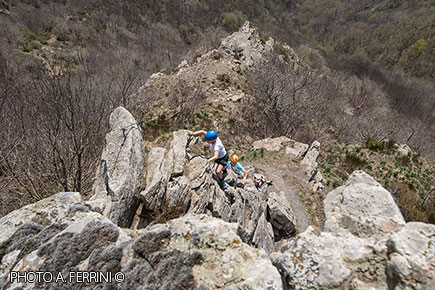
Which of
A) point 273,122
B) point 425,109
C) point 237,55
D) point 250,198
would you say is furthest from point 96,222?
point 425,109

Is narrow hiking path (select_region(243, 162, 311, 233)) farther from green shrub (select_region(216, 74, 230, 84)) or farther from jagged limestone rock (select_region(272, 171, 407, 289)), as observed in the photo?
green shrub (select_region(216, 74, 230, 84))

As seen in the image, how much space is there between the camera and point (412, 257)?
6.86 feet

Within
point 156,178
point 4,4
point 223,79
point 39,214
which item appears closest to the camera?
point 39,214

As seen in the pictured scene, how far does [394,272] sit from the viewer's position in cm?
210

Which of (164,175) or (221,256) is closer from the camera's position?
(221,256)

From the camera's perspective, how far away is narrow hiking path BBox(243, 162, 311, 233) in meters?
9.09

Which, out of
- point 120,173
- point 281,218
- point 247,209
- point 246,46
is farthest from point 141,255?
point 246,46

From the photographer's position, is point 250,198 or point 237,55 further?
point 237,55

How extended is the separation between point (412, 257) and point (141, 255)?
323cm

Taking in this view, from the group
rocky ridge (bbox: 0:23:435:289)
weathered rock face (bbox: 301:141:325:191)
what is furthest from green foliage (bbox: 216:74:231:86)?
rocky ridge (bbox: 0:23:435:289)

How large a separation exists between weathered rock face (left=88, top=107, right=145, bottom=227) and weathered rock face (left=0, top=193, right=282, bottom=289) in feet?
3.79

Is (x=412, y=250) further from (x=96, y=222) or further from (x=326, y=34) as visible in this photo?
(x=326, y=34)

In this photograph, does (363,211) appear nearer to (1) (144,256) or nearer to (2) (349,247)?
(2) (349,247)

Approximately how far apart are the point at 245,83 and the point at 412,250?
72.6 feet
